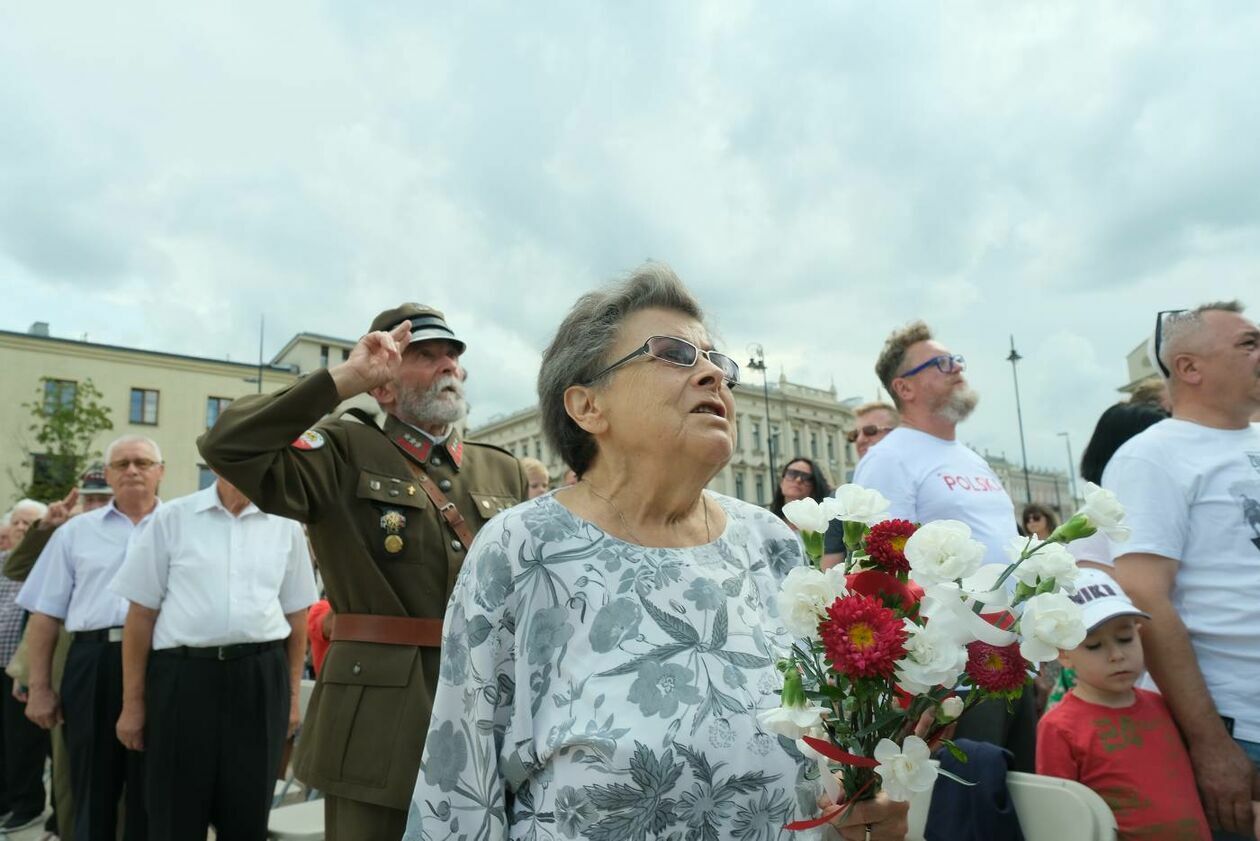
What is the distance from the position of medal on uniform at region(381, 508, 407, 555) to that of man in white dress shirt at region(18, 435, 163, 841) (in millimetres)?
2660

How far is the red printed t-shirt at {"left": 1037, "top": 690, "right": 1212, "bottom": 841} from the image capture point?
2553 mm

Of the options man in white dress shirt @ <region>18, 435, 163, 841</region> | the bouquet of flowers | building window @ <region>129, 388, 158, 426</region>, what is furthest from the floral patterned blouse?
building window @ <region>129, 388, 158, 426</region>

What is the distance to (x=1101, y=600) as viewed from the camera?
2.79m

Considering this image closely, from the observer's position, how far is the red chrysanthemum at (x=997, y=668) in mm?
1409

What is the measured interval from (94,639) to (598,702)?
453 centimetres

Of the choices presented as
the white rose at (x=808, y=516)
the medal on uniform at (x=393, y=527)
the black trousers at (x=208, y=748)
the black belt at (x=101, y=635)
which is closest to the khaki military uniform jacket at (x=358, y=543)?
the medal on uniform at (x=393, y=527)

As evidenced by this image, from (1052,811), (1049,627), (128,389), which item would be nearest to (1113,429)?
(1052,811)

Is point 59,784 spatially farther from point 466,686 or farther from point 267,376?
point 267,376

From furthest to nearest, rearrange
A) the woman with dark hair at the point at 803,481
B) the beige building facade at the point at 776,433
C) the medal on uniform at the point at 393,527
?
the beige building facade at the point at 776,433 < the woman with dark hair at the point at 803,481 < the medal on uniform at the point at 393,527

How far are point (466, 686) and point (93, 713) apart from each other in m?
3.95

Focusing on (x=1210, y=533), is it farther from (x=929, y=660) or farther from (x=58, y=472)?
(x=58, y=472)

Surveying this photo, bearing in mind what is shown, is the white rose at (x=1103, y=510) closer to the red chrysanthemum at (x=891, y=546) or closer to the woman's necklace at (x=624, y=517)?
the red chrysanthemum at (x=891, y=546)

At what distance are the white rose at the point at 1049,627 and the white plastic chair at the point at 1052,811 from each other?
105cm

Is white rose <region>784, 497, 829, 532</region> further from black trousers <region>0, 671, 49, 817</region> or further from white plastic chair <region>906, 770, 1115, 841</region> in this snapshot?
black trousers <region>0, 671, 49, 817</region>
